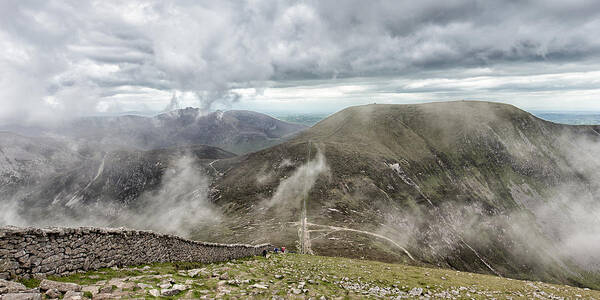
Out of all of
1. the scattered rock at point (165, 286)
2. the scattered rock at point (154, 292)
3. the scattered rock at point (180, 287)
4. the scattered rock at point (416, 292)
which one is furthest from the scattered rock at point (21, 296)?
Answer: the scattered rock at point (416, 292)

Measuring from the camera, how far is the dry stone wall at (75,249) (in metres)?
12.9

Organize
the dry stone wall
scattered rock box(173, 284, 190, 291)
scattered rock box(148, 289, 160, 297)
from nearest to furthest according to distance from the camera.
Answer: the dry stone wall → scattered rock box(148, 289, 160, 297) → scattered rock box(173, 284, 190, 291)

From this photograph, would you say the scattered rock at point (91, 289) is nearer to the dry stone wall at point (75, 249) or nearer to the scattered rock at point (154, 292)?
the scattered rock at point (154, 292)

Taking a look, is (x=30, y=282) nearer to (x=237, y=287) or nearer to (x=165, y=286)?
(x=165, y=286)

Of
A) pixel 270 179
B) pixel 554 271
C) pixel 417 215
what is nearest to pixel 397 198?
pixel 417 215

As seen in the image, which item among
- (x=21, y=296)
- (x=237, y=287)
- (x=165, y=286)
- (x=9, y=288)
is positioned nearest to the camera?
(x=21, y=296)

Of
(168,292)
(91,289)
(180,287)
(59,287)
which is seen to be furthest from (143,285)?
(59,287)

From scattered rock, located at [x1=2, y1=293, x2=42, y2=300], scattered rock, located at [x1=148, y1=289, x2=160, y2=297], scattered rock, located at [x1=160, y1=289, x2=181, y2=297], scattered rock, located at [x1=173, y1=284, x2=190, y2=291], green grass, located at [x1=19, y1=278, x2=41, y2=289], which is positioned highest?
scattered rock, located at [x1=2, y1=293, x2=42, y2=300]

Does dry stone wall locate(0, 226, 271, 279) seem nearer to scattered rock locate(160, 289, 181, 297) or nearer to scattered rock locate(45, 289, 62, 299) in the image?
scattered rock locate(45, 289, 62, 299)

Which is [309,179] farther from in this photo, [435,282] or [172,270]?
[172,270]

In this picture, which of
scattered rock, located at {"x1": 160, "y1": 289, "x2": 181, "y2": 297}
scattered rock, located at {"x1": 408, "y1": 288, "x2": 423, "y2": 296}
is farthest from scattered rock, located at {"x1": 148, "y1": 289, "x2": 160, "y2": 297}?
scattered rock, located at {"x1": 408, "y1": 288, "x2": 423, "y2": 296}

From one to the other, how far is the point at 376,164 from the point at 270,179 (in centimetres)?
6996

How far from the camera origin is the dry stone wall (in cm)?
1292

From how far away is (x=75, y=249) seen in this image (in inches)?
614
